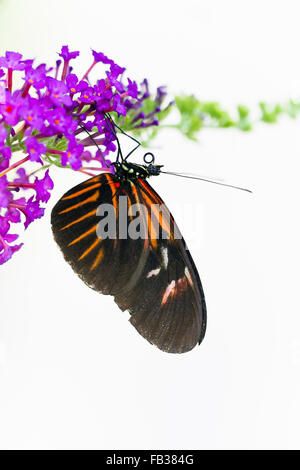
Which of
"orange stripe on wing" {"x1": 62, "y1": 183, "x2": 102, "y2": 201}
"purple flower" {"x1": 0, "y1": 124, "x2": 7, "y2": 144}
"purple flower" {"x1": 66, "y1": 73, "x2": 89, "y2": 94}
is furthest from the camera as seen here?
"orange stripe on wing" {"x1": 62, "y1": 183, "x2": 102, "y2": 201}

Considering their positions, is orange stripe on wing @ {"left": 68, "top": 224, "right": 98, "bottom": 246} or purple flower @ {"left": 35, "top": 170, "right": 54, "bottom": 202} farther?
orange stripe on wing @ {"left": 68, "top": 224, "right": 98, "bottom": 246}

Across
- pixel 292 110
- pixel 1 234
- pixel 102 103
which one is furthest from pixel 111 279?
pixel 292 110

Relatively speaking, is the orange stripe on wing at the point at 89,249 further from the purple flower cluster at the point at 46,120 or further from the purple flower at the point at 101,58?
the purple flower at the point at 101,58

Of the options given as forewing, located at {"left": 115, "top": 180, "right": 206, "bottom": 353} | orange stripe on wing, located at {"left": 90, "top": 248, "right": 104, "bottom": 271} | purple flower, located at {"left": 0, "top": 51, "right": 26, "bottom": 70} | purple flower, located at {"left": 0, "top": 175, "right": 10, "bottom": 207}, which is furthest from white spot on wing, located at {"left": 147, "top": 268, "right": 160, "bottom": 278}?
purple flower, located at {"left": 0, "top": 51, "right": 26, "bottom": 70}

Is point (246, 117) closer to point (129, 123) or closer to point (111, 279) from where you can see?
point (129, 123)

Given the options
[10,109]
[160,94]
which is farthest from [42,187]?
[160,94]

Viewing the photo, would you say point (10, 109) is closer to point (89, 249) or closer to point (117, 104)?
point (117, 104)

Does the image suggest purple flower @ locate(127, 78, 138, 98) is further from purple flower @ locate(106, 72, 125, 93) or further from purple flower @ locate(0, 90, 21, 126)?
purple flower @ locate(0, 90, 21, 126)

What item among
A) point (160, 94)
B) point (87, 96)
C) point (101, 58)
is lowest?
point (87, 96)
